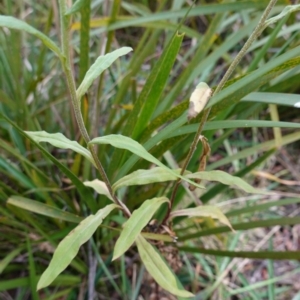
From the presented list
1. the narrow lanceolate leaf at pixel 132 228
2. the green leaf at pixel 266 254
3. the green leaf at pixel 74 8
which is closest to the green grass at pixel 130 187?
the green leaf at pixel 266 254

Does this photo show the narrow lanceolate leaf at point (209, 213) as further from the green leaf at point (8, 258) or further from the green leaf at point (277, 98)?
the green leaf at point (8, 258)

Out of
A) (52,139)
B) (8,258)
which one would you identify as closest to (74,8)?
(52,139)

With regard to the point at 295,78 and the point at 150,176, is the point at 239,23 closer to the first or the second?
the point at 295,78

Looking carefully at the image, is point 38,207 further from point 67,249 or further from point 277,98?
point 277,98

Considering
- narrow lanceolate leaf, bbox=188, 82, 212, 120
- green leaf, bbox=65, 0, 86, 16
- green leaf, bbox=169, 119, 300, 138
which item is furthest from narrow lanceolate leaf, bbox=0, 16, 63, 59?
green leaf, bbox=169, 119, 300, 138

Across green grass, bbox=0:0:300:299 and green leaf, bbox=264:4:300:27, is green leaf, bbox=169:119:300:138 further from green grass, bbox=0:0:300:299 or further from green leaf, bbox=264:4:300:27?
green leaf, bbox=264:4:300:27

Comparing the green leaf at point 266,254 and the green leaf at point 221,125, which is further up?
the green leaf at point 221,125
